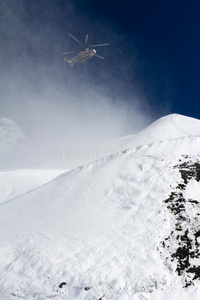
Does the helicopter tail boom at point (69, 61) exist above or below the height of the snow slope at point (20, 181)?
above

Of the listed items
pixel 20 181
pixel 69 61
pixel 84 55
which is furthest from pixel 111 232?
pixel 69 61

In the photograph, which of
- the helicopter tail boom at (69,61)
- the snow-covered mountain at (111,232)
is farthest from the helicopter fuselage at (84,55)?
the snow-covered mountain at (111,232)

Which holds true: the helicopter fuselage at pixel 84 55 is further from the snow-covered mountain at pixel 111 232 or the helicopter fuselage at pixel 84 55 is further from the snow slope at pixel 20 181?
the snow-covered mountain at pixel 111 232

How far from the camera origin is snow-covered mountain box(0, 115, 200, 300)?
8.84m

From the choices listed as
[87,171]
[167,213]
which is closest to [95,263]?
[167,213]

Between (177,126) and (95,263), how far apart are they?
135ft

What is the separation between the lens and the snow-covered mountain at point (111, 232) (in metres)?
8.84

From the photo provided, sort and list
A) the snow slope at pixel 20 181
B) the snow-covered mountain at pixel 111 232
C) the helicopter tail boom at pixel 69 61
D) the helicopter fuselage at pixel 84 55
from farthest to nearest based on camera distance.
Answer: the helicopter tail boom at pixel 69 61
the helicopter fuselage at pixel 84 55
the snow slope at pixel 20 181
the snow-covered mountain at pixel 111 232

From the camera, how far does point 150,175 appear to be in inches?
579

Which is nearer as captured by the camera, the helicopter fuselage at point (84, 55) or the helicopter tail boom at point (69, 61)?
the helicopter fuselage at point (84, 55)

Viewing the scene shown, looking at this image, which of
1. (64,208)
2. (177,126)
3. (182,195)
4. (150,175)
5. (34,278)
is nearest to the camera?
(34,278)

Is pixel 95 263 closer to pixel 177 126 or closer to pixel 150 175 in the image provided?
pixel 150 175

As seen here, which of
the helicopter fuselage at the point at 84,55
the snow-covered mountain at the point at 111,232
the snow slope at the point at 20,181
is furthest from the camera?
the helicopter fuselage at the point at 84,55

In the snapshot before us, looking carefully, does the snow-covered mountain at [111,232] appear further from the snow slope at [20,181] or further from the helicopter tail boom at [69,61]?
the helicopter tail boom at [69,61]
